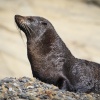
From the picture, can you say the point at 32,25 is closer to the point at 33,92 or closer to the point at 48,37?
the point at 48,37

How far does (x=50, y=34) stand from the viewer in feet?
30.6

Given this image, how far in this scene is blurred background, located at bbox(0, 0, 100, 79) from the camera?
14.5m

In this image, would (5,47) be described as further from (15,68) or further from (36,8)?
(36,8)

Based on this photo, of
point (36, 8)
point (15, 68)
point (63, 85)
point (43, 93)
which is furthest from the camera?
point (36, 8)

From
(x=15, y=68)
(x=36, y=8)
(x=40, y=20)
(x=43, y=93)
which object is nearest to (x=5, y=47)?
(x=15, y=68)

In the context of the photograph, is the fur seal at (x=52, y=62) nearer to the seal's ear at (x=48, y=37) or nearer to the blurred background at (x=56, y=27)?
the seal's ear at (x=48, y=37)

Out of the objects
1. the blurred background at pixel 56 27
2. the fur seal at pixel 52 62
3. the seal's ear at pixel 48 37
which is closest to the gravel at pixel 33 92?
the fur seal at pixel 52 62

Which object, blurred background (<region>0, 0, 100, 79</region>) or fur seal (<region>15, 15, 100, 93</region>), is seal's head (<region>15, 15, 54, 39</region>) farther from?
blurred background (<region>0, 0, 100, 79</region>)

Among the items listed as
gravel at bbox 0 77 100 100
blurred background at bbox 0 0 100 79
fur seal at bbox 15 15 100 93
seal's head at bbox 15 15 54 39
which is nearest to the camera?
gravel at bbox 0 77 100 100

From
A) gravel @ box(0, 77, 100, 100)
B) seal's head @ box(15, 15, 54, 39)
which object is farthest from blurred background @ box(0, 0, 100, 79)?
gravel @ box(0, 77, 100, 100)

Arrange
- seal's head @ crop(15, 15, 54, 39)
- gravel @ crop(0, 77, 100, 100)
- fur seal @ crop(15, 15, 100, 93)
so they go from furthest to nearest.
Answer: seal's head @ crop(15, 15, 54, 39) → fur seal @ crop(15, 15, 100, 93) → gravel @ crop(0, 77, 100, 100)

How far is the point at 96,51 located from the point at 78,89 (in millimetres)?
5762

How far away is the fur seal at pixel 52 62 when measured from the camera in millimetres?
9070

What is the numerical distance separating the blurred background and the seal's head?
499cm
